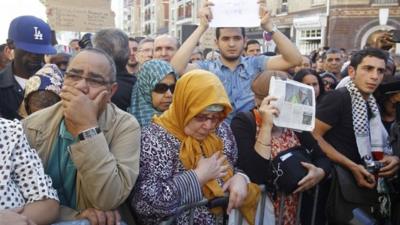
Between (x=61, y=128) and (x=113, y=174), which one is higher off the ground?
(x=61, y=128)

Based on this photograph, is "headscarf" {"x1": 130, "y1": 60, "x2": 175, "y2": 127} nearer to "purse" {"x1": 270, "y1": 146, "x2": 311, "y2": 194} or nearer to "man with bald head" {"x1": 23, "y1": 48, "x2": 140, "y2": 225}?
"man with bald head" {"x1": 23, "y1": 48, "x2": 140, "y2": 225}

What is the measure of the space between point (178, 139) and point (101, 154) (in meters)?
0.54

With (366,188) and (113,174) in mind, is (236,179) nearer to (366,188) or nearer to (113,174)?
(113,174)

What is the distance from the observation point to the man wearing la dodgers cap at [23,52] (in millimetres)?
3295

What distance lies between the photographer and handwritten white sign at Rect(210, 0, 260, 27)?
3.80 metres

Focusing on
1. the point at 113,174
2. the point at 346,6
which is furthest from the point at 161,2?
the point at 113,174

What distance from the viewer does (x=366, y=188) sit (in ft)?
11.4

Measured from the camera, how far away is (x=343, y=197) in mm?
3396

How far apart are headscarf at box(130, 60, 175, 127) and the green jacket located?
0.68 meters

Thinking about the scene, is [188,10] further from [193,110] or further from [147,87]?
[193,110]

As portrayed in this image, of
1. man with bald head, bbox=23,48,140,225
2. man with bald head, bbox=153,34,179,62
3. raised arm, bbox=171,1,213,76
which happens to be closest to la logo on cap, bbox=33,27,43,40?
raised arm, bbox=171,1,213,76

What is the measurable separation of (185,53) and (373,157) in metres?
1.72

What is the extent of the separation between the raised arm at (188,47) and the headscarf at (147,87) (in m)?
0.69

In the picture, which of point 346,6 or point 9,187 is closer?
point 9,187
